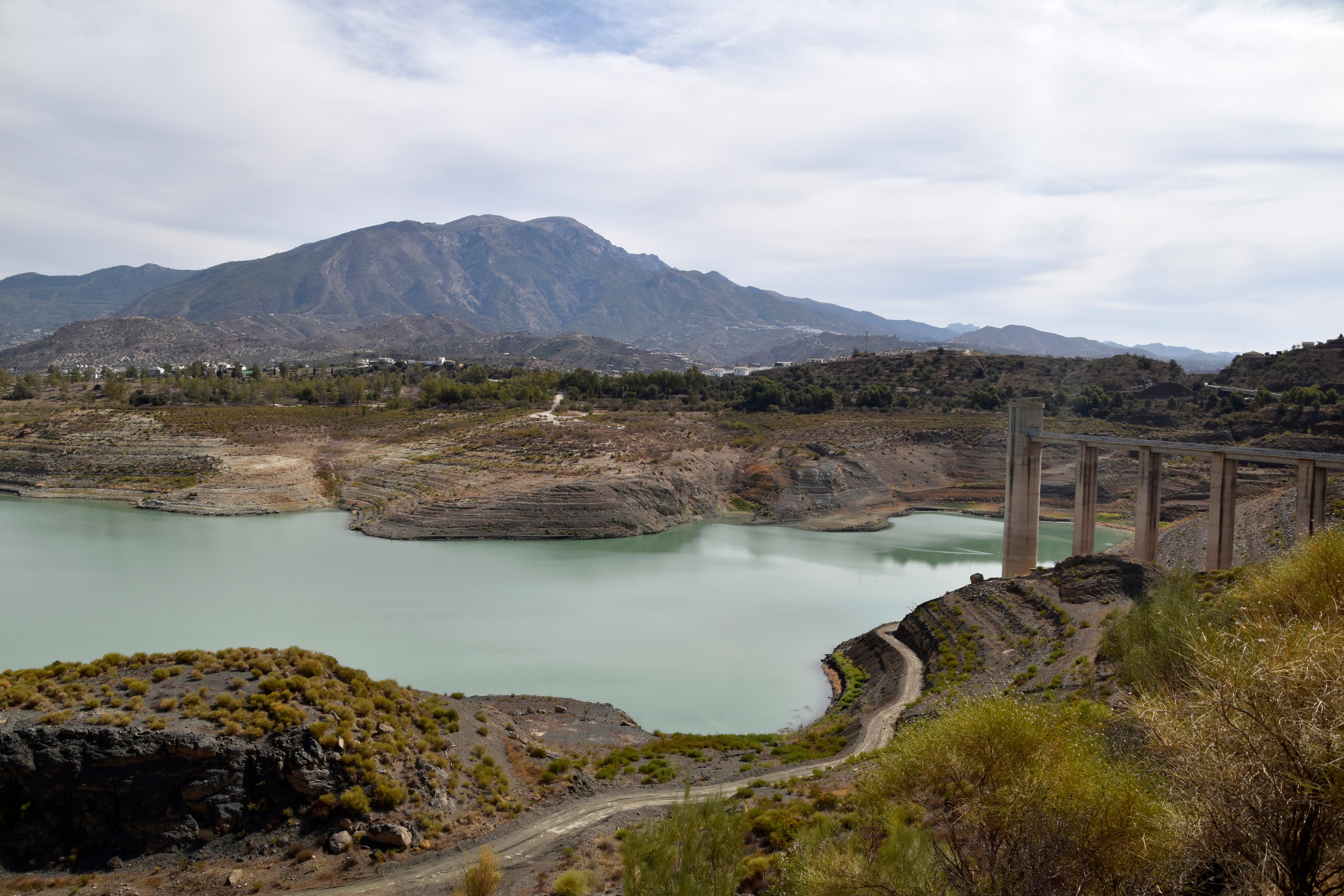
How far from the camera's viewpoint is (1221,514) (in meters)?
27.8

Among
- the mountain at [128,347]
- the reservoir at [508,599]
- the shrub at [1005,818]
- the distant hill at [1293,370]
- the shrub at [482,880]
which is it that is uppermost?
the mountain at [128,347]

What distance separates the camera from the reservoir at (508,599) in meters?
25.2

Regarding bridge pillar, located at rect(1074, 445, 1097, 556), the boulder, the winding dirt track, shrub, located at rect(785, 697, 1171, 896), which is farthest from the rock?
bridge pillar, located at rect(1074, 445, 1097, 556)

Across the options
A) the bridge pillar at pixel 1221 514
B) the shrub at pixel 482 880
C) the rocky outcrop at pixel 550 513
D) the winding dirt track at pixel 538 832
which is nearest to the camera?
the shrub at pixel 482 880

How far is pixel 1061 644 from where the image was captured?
21.3 meters

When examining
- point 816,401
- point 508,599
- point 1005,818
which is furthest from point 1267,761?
point 816,401

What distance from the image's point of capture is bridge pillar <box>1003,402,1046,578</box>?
3803cm

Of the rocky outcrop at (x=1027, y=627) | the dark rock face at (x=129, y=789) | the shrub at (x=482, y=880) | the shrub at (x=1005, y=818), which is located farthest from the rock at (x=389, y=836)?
the rocky outcrop at (x=1027, y=627)

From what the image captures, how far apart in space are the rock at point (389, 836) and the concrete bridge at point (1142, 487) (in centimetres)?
2354

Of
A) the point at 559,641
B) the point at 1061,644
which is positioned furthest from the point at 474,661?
the point at 1061,644

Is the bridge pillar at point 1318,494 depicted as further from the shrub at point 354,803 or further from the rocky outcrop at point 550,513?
the rocky outcrop at point 550,513

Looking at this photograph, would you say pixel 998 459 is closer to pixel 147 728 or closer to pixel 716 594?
pixel 716 594

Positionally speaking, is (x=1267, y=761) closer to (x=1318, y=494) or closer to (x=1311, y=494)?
(x=1311, y=494)

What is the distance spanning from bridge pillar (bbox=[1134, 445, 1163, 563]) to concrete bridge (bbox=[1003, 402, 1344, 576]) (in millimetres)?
33
